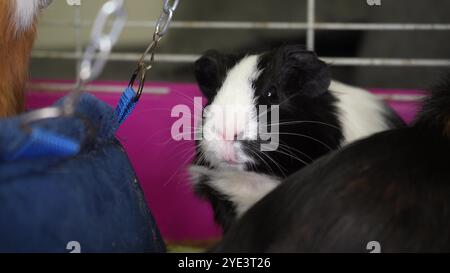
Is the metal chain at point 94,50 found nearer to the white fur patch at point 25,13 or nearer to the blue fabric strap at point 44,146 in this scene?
the blue fabric strap at point 44,146

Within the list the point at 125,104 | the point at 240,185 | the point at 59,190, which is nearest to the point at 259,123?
the point at 240,185

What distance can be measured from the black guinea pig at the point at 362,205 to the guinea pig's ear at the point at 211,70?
56 cm

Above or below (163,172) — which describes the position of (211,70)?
above

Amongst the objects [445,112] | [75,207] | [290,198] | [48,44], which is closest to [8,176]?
[75,207]

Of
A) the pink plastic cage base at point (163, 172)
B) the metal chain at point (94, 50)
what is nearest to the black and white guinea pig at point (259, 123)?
the pink plastic cage base at point (163, 172)

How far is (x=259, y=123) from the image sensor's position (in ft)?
3.99

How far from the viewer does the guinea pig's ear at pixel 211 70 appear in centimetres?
137

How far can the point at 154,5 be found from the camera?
301 centimetres

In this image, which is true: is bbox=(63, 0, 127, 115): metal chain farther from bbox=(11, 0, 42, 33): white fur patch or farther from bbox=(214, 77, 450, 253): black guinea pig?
bbox=(11, 0, 42, 33): white fur patch

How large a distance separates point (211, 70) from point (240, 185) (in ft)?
0.87

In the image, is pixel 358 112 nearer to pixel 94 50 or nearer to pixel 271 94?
pixel 271 94

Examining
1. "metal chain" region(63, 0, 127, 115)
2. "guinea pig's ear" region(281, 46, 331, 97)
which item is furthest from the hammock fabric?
"guinea pig's ear" region(281, 46, 331, 97)

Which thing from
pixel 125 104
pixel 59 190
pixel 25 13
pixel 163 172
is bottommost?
pixel 163 172

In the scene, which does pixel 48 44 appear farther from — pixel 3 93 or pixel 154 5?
pixel 3 93
